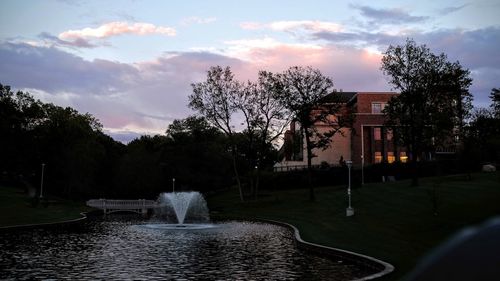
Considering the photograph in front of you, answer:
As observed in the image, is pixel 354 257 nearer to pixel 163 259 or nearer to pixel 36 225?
pixel 163 259

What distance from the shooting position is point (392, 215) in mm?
36656

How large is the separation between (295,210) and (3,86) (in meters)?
57.6

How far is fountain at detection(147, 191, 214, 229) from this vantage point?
44625mm

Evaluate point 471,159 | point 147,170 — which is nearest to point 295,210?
point 471,159

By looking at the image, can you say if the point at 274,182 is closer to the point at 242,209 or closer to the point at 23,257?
the point at 242,209

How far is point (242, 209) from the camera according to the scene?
2379 inches

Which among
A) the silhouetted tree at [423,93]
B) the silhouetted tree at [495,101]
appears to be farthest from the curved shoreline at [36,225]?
the silhouetted tree at [495,101]

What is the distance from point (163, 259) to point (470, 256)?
20441 mm

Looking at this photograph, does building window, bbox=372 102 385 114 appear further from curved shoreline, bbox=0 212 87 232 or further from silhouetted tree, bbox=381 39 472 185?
curved shoreline, bbox=0 212 87 232

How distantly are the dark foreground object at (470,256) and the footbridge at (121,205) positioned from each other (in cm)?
7281

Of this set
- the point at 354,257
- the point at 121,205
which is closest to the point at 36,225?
the point at 354,257

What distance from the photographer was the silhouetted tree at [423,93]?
51969 millimetres

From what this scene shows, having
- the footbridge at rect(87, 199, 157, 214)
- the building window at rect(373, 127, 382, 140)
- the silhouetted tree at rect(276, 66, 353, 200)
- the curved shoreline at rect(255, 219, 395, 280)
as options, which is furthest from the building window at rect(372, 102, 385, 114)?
the curved shoreline at rect(255, 219, 395, 280)

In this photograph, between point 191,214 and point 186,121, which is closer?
point 191,214
